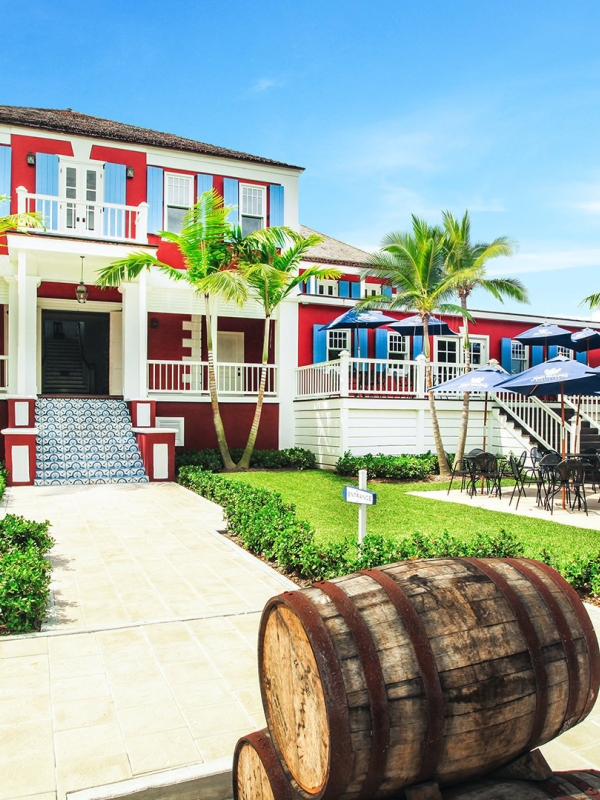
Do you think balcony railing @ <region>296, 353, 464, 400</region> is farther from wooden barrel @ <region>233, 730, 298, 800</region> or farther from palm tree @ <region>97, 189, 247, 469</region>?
wooden barrel @ <region>233, 730, 298, 800</region>

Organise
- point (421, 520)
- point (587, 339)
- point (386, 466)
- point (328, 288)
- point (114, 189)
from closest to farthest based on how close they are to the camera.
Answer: point (421, 520) < point (386, 466) < point (114, 189) < point (587, 339) < point (328, 288)

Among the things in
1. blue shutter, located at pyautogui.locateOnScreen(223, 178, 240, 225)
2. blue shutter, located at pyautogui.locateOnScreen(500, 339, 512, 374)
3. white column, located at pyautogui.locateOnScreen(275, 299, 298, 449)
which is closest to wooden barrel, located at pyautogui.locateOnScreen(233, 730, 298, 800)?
white column, located at pyautogui.locateOnScreen(275, 299, 298, 449)

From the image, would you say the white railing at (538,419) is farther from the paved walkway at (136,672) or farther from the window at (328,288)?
the paved walkway at (136,672)

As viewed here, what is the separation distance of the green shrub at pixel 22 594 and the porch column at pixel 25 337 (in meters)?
10.6

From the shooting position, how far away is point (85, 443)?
1461 cm

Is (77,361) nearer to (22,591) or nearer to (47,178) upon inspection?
(47,178)

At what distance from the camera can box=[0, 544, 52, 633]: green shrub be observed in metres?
4.55

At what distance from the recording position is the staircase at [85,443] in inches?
534

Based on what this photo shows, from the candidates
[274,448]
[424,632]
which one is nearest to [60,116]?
[274,448]

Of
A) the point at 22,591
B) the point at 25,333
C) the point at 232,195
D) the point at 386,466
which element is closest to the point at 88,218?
the point at 25,333

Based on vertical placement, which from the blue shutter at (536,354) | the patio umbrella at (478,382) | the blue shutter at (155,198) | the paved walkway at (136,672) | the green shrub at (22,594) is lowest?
the paved walkway at (136,672)

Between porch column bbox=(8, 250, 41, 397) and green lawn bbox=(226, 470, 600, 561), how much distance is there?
6.16 meters

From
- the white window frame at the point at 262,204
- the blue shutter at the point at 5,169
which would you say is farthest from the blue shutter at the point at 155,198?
the blue shutter at the point at 5,169

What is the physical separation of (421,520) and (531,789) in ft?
24.0
